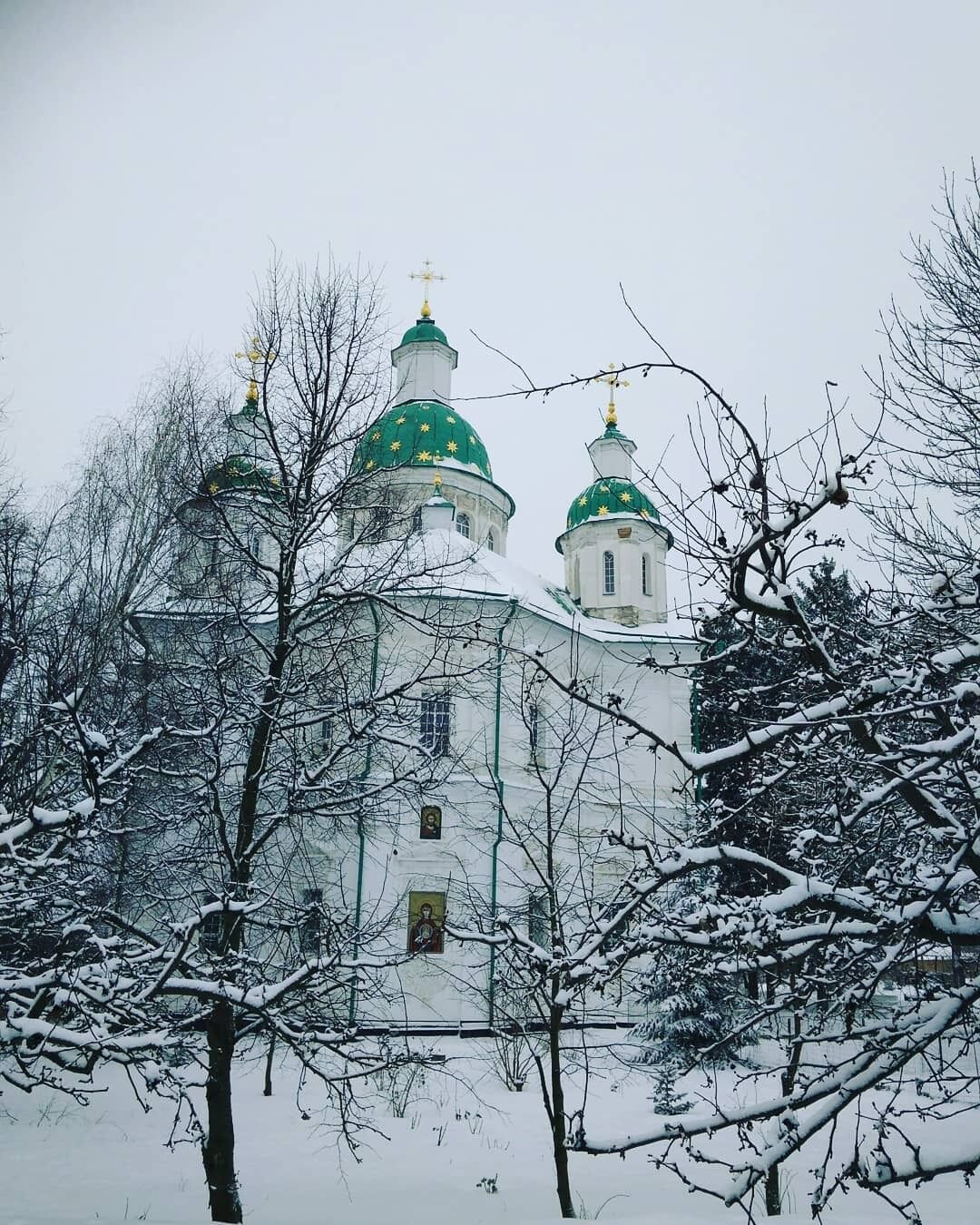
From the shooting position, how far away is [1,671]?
881 centimetres

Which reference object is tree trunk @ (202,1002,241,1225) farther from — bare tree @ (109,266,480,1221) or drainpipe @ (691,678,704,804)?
drainpipe @ (691,678,704,804)

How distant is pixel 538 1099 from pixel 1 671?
10.2 m

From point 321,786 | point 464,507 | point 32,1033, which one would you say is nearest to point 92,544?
point 321,786

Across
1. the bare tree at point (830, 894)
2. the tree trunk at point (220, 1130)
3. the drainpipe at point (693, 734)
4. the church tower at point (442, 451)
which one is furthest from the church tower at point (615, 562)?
the bare tree at point (830, 894)

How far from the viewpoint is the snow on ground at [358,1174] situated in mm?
8672

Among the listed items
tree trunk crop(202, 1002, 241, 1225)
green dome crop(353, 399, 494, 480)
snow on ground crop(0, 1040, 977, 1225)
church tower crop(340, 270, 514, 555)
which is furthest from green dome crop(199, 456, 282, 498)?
green dome crop(353, 399, 494, 480)

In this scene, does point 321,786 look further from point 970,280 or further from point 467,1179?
point 970,280

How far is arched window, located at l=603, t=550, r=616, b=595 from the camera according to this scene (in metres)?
31.5

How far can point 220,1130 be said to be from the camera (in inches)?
283

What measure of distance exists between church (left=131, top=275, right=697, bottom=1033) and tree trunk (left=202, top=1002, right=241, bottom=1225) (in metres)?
0.83

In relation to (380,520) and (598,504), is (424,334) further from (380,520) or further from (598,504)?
(380,520)

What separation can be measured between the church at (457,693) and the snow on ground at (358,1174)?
62.3 inches

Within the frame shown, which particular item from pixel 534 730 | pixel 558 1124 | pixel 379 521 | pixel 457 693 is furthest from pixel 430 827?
pixel 558 1124

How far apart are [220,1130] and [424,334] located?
102 ft
